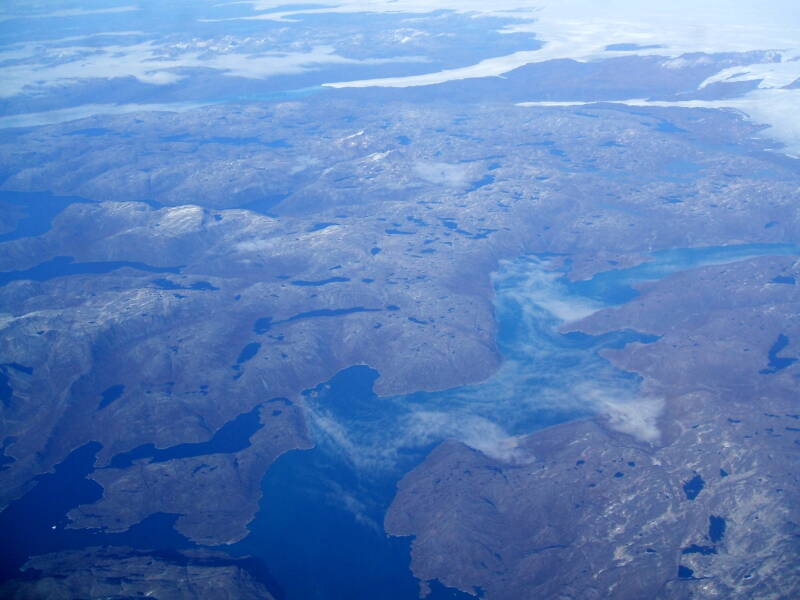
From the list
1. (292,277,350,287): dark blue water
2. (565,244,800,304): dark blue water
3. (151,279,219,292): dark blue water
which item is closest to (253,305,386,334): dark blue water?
(292,277,350,287): dark blue water

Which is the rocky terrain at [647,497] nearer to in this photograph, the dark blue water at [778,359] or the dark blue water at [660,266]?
the dark blue water at [778,359]

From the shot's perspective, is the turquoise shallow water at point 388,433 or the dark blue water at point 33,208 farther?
the dark blue water at point 33,208

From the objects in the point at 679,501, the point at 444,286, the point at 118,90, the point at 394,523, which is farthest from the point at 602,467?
the point at 118,90

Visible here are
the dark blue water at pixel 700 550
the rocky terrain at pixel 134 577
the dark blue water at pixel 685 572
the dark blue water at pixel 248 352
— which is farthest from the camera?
the dark blue water at pixel 248 352

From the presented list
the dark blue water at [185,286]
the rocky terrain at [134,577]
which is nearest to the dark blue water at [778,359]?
the rocky terrain at [134,577]

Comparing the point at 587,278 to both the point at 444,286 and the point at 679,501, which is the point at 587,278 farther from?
the point at 679,501

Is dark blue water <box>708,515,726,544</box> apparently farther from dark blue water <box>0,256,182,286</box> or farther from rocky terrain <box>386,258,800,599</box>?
dark blue water <box>0,256,182,286</box>

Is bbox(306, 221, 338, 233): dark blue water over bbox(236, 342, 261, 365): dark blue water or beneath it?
over

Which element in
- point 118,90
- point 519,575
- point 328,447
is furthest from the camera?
point 118,90
